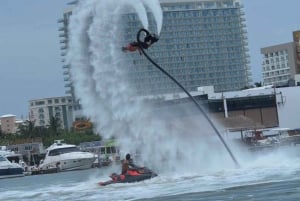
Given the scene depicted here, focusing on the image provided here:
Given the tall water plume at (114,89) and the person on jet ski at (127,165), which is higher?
the tall water plume at (114,89)

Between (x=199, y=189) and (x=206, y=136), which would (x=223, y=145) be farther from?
(x=199, y=189)

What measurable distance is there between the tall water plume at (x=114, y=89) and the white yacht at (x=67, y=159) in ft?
227

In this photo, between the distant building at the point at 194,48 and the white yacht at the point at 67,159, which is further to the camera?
the white yacht at the point at 67,159

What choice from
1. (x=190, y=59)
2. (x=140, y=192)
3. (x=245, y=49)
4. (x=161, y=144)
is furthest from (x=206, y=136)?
(x=245, y=49)

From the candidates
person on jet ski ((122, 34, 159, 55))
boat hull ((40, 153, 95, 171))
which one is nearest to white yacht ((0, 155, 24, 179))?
boat hull ((40, 153, 95, 171))

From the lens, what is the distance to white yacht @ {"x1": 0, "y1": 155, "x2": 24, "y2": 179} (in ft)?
378

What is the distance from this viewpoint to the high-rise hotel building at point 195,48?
161 ft

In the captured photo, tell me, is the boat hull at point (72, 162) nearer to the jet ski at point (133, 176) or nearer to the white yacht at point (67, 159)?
the white yacht at point (67, 159)

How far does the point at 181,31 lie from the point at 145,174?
46.4m

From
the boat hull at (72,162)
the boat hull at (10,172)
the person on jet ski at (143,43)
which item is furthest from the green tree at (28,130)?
the person on jet ski at (143,43)

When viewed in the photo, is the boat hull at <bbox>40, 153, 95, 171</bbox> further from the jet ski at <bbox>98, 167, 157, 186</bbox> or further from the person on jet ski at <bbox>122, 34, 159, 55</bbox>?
the person on jet ski at <bbox>122, 34, 159, 55</bbox>

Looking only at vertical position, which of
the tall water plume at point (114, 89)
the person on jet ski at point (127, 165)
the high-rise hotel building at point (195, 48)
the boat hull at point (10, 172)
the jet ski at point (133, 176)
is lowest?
the boat hull at point (10, 172)

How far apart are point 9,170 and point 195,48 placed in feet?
104

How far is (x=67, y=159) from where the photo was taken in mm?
120625
